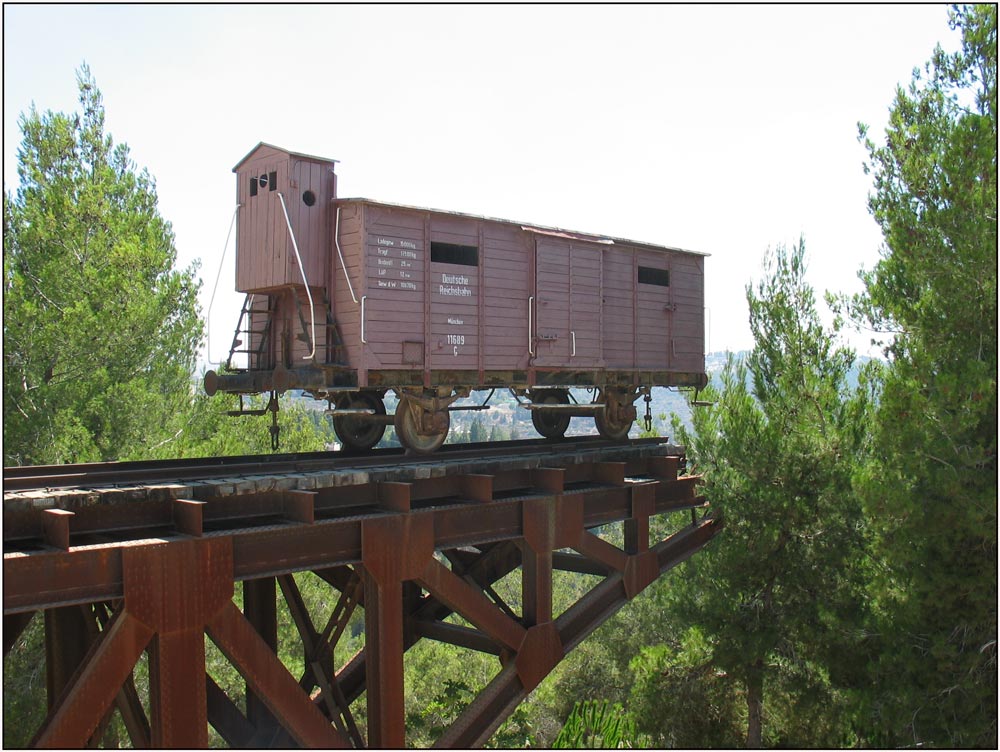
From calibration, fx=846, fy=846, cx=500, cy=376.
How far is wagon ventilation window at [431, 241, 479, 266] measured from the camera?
10.3 metres

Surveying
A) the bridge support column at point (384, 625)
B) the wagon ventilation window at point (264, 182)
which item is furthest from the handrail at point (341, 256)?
the bridge support column at point (384, 625)

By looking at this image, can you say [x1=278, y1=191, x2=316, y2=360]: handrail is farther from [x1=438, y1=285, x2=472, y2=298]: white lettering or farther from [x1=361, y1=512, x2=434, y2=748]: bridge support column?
[x1=361, y1=512, x2=434, y2=748]: bridge support column

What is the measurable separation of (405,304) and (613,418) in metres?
4.62

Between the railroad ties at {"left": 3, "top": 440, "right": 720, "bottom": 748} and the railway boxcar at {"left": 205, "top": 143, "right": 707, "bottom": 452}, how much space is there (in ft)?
3.70

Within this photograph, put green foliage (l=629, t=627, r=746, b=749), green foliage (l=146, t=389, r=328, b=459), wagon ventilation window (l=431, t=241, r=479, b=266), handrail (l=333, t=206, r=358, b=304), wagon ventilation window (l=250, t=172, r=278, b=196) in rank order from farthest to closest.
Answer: green foliage (l=146, t=389, r=328, b=459) < green foliage (l=629, t=627, r=746, b=749) < wagon ventilation window (l=431, t=241, r=479, b=266) < wagon ventilation window (l=250, t=172, r=278, b=196) < handrail (l=333, t=206, r=358, b=304)

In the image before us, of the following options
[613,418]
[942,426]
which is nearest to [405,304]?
[613,418]

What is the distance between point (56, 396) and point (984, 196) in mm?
15161

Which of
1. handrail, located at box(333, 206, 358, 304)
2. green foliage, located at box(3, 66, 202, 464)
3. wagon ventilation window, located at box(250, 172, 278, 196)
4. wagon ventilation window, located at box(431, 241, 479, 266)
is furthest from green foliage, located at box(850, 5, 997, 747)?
green foliage, located at box(3, 66, 202, 464)

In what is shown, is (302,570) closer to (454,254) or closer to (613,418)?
(454,254)

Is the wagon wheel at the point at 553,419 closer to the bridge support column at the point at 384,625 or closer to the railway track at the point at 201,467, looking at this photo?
the railway track at the point at 201,467

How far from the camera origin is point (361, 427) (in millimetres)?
11727

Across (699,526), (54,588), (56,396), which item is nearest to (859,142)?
(699,526)

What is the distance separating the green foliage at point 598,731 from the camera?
16078mm

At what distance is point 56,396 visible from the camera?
1576 cm
